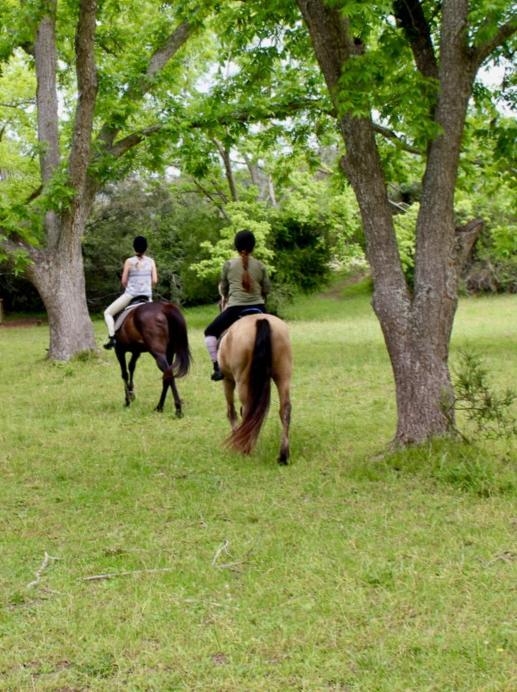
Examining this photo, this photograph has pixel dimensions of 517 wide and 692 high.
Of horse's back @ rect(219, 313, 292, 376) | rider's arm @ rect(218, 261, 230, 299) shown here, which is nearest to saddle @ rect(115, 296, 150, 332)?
rider's arm @ rect(218, 261, 230, 299)

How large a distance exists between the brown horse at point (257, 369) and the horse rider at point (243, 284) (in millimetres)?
440

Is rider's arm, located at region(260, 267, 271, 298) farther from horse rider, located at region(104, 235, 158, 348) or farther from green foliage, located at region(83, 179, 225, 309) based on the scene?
green foliage, located at region(83, 179, 225, 309)

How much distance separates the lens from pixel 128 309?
1202 centimetres

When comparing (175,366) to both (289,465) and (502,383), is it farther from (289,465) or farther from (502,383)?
(502,383)

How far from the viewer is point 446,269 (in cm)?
761

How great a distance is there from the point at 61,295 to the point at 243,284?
10277mm

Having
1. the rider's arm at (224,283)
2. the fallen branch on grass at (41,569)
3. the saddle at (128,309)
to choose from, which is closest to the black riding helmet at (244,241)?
the rider's arm at (224,283)

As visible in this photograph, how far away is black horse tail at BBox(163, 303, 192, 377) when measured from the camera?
11516 mm

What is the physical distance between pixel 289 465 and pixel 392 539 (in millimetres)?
2525

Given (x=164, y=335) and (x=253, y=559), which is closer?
(x=253, y=559)

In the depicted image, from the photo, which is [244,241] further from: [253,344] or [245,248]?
[253,344]

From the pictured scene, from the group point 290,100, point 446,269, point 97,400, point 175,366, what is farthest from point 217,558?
point 290,100

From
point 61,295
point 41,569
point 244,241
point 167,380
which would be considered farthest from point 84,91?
point 41,569

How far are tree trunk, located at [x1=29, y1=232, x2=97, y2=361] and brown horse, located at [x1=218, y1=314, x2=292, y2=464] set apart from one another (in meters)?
10.4
